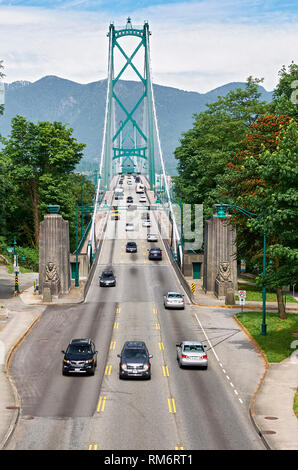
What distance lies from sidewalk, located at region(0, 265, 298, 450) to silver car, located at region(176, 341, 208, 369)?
3.22m

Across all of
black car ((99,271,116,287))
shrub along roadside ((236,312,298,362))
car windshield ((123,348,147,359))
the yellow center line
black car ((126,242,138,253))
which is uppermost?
black car ((126,242,138,253))

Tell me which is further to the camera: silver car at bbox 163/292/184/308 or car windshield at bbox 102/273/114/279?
car windshield at bbox 102/273/114/279

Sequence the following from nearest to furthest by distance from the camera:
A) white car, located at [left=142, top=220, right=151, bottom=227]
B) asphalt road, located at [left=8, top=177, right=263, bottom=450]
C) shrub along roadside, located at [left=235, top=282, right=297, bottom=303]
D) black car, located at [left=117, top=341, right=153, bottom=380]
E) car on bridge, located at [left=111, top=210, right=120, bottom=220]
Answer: asphalt road, located at [left=8, top=177, right=263, bottom=450], black car, located at [left=117, top=341, right=153, bottom=380], shrub along roadside, located at [left=235, top=282, right=297, bottom=303], white car, located at [left=142, top=220, right=151, bottom=227], car on bridge, located at [left=111, top=210, right=120, bottom=220]

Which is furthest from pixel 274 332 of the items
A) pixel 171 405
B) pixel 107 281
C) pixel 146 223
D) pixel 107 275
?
pixel 146 223

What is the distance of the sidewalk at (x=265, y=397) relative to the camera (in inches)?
949

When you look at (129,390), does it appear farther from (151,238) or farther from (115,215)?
(115,215)

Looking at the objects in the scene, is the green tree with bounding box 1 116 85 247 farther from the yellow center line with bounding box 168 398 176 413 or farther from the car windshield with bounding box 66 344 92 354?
the yellow center line with bounding box 168 398 176 413

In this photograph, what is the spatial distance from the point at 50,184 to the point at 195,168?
19883 millimetres

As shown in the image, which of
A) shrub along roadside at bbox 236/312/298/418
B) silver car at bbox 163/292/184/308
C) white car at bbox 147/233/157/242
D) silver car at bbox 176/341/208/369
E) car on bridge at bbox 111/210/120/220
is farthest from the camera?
car on bridge at bbox 111/210/120/220

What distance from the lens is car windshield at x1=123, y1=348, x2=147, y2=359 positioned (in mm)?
33062

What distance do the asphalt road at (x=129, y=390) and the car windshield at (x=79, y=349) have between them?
125cm

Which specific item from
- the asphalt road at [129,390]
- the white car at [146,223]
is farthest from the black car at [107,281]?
the white car at [146,223]

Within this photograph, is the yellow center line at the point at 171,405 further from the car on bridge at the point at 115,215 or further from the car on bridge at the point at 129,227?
the car on bridge at the point at 115,215

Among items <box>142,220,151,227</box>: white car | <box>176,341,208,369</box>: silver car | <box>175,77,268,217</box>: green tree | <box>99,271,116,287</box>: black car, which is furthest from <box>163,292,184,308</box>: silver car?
<box>142,220,151,227</box>: white car
